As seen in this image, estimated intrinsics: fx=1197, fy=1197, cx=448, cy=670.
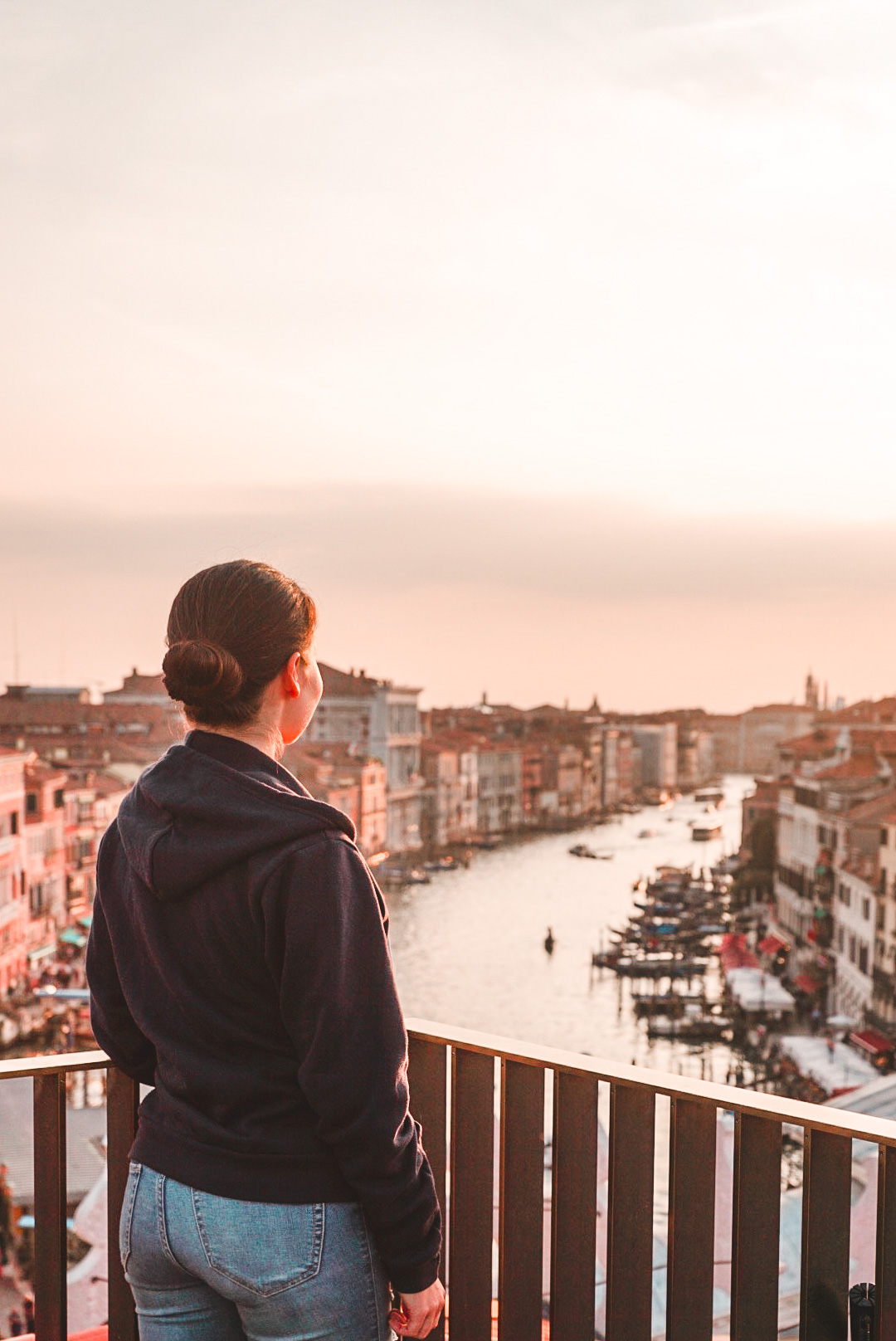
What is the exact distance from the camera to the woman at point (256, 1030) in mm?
853

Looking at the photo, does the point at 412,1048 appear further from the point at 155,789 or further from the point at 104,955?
the point at 155,789

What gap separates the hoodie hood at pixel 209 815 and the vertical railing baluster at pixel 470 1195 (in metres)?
0.70

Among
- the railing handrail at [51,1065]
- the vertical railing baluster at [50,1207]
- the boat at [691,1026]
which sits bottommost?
the boat at [691,1026]

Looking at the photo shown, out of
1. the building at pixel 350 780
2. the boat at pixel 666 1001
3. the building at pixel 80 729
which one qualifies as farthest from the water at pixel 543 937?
the building at pixel 80 729

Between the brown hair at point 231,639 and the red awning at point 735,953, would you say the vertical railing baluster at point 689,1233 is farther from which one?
the red awning at point 735,953

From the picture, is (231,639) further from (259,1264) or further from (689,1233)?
(689,1233)

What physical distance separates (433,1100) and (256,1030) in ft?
2.32

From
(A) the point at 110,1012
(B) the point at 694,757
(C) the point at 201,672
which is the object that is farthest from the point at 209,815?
(B) the point at 694,757

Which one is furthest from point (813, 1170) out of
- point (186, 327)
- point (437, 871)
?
point (437, 871)

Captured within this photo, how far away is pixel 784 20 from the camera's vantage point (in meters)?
8.23

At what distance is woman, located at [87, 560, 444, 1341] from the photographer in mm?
853

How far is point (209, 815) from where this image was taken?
881mm

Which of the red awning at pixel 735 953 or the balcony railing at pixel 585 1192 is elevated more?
the balcony railing at pixel 585 1192

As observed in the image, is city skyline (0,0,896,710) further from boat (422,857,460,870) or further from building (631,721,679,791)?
boat (422,857,460,870)
